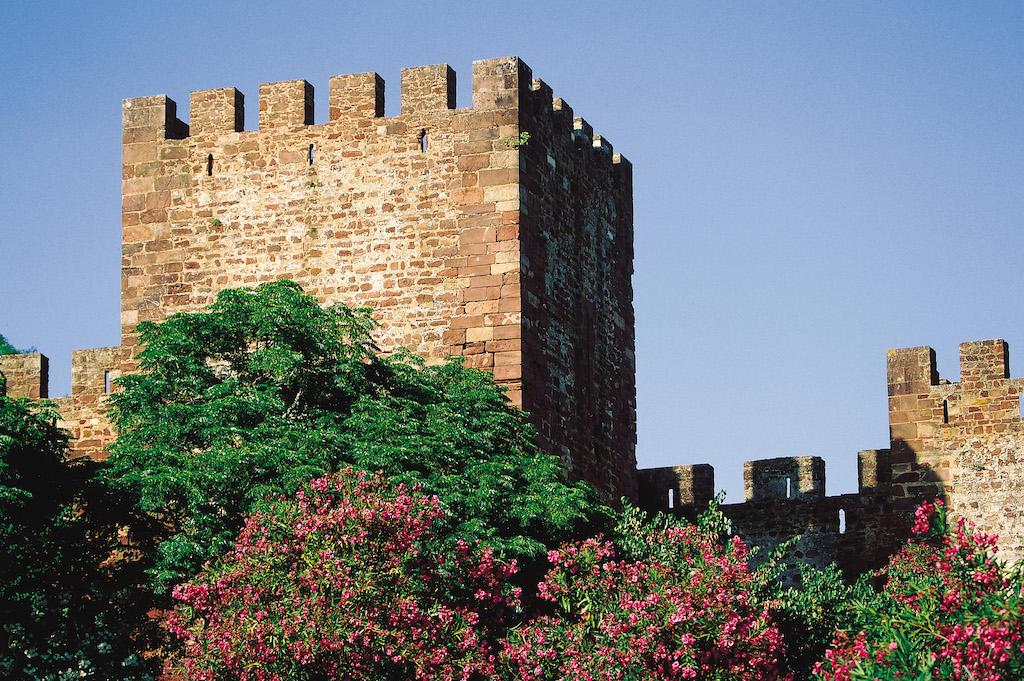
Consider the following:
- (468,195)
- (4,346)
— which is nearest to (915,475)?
(468,195)

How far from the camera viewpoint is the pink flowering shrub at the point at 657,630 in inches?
822

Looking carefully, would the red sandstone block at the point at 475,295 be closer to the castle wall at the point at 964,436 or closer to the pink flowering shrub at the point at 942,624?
the castle wall at the point at 964,436

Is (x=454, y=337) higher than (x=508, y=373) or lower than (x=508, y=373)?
higher

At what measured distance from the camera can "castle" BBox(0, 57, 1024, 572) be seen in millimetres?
26453

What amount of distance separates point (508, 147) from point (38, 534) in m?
7.78

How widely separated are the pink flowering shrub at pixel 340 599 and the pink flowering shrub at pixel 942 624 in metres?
3.85

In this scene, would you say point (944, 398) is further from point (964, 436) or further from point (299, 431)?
point (299, 431)

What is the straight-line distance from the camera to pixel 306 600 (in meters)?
20.5

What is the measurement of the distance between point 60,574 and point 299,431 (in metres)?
3.30

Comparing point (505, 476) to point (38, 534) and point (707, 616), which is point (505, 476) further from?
point (38, 534)

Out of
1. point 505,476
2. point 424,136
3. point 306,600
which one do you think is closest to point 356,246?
point 424,136

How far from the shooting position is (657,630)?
2086 cm

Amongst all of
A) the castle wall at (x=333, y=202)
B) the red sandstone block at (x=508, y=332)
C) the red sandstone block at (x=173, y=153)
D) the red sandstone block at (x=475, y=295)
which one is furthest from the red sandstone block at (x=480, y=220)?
the red sandstone block at (x=173, y=153)

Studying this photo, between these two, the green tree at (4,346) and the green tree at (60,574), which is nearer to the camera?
the green tree at (60,574)
